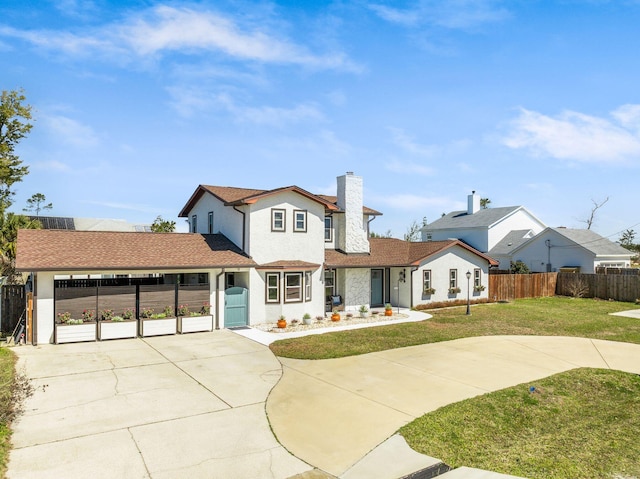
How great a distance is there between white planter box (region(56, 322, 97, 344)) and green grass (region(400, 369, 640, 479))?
12.3m

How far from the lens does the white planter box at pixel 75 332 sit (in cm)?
1500

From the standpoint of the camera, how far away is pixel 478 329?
60.9ft

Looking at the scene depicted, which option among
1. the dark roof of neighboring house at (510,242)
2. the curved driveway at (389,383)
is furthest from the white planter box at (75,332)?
the dark roof of neighboring house at (510,242)

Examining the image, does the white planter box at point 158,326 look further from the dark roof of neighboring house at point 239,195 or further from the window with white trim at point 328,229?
the window with white trim at point 328,229

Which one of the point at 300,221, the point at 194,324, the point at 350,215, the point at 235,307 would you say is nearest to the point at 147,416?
the point at 194,324

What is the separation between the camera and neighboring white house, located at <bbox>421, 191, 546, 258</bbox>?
139 feet

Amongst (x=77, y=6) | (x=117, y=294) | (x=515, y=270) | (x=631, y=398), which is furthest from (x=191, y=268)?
(x=515, y=270)

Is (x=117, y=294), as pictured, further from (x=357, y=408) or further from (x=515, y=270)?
(x=515, y=270)

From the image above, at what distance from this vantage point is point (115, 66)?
16.6 m

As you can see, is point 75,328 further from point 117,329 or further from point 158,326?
point 158,326

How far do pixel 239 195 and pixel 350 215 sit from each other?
20.6ft

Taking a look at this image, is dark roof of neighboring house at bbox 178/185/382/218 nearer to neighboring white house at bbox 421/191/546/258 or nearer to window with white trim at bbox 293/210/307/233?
window with white trim at bbox 293/210/307/233

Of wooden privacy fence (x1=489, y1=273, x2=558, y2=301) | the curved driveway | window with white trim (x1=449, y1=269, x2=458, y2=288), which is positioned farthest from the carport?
wooden privacy fence (x1=489, y1=273, x2=558, y2=301)

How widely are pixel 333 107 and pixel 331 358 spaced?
10.7m
